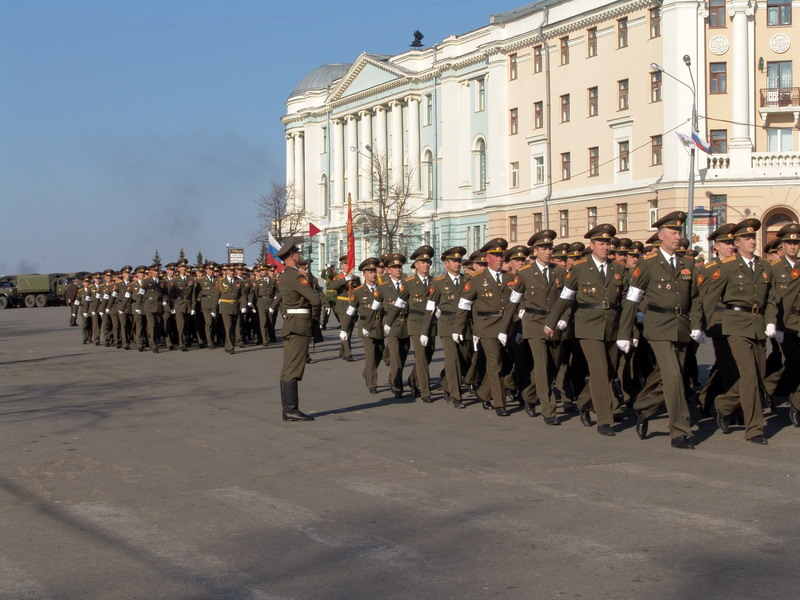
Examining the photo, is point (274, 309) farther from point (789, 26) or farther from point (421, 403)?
point (789, 26)

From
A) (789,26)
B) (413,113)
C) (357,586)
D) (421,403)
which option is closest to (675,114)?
(789,26)

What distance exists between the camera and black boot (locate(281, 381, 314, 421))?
12.8 m

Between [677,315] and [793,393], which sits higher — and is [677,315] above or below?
above

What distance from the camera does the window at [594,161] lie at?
183 feet

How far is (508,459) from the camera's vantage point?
32.6ft

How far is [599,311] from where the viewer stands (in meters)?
11.3

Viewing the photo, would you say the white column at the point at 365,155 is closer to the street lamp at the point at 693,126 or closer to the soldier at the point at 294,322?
the street lamp at the point at 693,126

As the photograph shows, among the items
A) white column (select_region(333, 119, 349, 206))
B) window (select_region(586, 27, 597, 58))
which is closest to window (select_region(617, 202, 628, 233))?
window (select_region(586, 27, 597, 58))

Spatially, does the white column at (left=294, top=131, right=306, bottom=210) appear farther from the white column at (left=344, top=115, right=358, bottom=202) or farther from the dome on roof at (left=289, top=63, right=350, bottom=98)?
the white column at (left=344, top=115, right=358, bottom=202)

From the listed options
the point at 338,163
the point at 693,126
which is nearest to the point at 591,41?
the point at 693,126

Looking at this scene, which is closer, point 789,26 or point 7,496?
point 7,496

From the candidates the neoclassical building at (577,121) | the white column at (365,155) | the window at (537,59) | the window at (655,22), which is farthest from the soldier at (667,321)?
the white column at (365,155)

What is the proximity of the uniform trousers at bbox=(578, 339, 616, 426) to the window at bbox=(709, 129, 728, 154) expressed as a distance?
40.8m

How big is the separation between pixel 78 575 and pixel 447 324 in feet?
27.5
